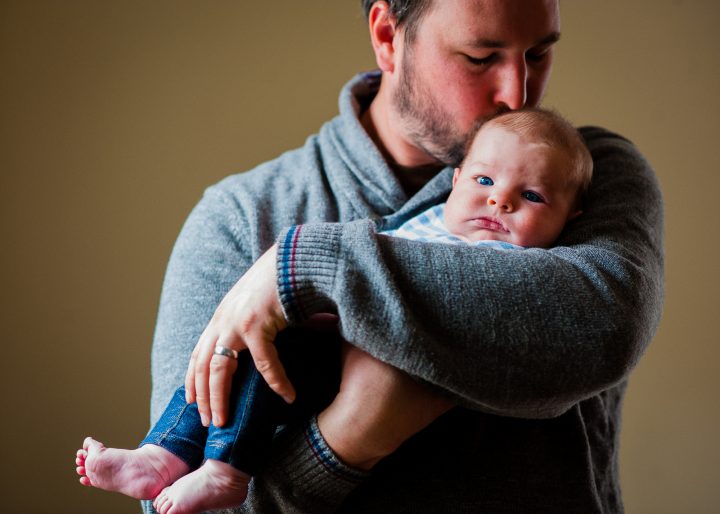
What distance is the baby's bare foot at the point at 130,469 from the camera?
99cm

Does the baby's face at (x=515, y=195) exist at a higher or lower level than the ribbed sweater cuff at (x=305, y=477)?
higher

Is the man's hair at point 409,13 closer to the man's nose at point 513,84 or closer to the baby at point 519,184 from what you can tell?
the man's nose at point 513,84

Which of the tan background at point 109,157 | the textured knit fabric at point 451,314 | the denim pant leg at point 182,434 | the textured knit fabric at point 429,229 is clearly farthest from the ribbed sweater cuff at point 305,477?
the tan background at point 109,157

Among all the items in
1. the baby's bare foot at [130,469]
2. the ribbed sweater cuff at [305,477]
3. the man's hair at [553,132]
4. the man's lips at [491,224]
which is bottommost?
the ribbed sweater cuff at [305,477]

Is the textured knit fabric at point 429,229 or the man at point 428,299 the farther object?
the textured knit fabric at point 429,229

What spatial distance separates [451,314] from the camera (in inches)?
35.6

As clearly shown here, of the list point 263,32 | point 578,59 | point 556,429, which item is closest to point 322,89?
point 263,32

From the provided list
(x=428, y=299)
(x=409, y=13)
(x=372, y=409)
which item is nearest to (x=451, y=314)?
(x=428, y=299)

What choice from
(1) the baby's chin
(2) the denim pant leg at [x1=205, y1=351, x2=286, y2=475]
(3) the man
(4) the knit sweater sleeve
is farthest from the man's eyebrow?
(2) the denim pant leg at [x1=205, y1=351, x2=286, y2=475]

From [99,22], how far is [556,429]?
153 centimetres

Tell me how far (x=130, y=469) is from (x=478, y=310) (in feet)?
1.73

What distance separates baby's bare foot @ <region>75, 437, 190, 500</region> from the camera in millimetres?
986

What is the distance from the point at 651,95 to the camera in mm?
2387

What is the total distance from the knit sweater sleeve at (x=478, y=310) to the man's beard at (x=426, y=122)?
482mm
